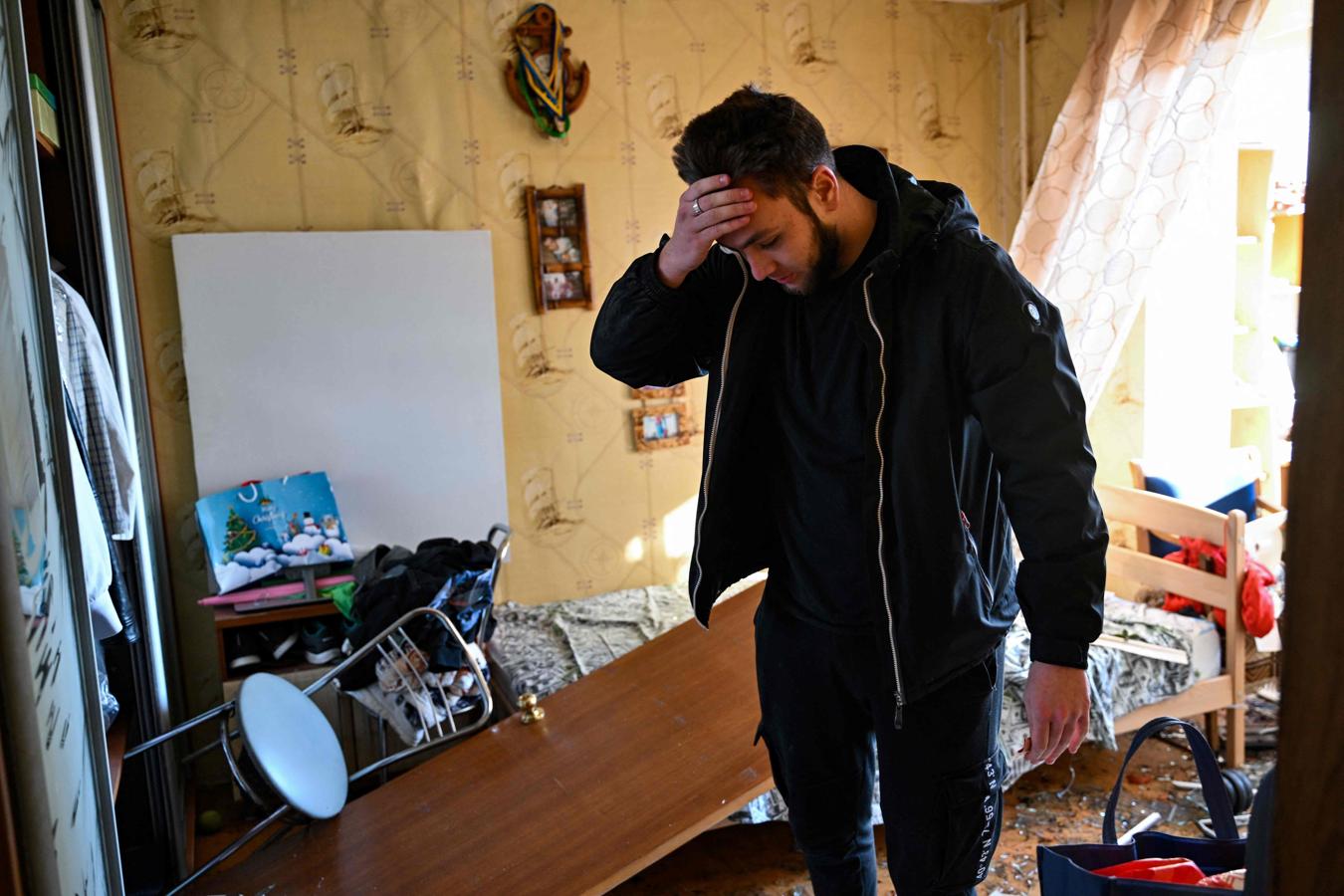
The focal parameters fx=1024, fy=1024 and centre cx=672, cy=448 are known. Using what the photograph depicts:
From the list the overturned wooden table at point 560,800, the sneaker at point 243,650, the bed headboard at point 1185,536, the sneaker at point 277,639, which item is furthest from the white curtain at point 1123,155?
the sneaker at point 243,650

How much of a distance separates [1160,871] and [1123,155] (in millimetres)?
2524

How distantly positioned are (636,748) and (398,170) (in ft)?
6.96

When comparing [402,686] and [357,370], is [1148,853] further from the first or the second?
[357,370]

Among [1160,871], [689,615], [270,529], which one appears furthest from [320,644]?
[1160,871]

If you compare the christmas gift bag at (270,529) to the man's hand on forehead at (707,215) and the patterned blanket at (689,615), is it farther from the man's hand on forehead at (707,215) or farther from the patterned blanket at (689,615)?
the man's hand on forehead at (707,215)

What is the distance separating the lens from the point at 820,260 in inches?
58.5

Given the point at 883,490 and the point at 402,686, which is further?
the point at 402,686

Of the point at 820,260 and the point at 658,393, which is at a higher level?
the point at 820,260

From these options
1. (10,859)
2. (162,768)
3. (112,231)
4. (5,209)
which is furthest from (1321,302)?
(112,231)

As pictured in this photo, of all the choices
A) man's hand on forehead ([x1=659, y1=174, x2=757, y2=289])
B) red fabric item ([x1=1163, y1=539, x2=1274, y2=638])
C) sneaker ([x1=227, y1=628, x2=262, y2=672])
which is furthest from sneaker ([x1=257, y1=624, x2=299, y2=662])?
red fabric item ([x1=1163, y1=539, x2=1274, y2=638])

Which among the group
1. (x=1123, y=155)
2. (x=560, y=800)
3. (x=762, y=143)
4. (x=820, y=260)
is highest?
(x=1123, y=155)

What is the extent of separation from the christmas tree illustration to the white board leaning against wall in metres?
0.14

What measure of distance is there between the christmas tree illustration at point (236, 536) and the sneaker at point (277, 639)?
258 millimetres

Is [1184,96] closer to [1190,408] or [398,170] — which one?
[1190,408]
